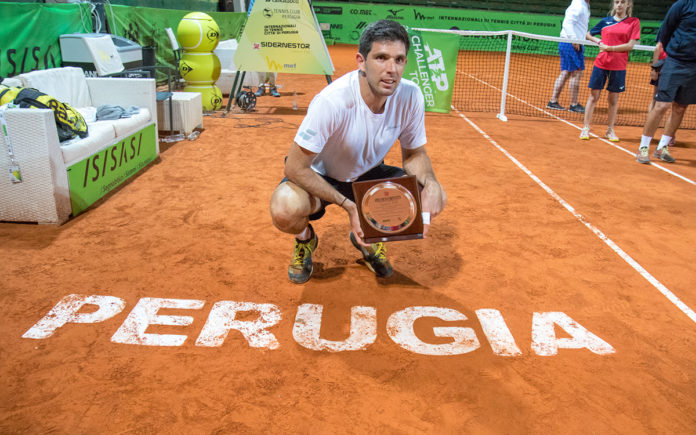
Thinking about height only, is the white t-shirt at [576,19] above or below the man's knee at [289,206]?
above

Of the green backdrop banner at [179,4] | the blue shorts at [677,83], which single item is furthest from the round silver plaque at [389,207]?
the green backdrop banner at [179,4]

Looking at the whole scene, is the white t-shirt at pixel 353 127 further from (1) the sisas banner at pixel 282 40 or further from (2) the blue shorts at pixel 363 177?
(1) the sisas banner at pixel 282 40

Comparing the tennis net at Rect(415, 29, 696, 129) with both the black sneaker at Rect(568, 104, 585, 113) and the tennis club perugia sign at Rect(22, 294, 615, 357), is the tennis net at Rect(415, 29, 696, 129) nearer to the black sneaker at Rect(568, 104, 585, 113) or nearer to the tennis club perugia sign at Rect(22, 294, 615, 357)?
the black sneaker at Rect(568, 104, 585, 113)

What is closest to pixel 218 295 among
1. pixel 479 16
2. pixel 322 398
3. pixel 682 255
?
pixel 322 398

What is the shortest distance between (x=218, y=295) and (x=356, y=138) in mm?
1363

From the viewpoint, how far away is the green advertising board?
453 centimetres

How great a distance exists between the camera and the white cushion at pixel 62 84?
17.1 feet

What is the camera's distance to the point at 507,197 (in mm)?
5469

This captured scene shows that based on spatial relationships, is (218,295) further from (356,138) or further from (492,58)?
(492,58)

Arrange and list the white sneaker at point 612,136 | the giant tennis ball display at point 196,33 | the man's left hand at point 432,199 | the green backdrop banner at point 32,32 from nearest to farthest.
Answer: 1. the man's left hand at point 432,199
2. the green backdrop banner at point 32,32
3. the white sneaker at point 612,136
4. the giant tennis ball display at point 196,33

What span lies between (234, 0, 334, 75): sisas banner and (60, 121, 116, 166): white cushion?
12.1 feet

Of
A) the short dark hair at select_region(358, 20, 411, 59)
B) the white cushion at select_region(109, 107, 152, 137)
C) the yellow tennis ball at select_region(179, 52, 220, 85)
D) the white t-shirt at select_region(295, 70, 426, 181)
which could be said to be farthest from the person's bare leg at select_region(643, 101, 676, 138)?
the yellow tennis ball at select_region(179, 52, 220, 85)

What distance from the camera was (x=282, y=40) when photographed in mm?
8492

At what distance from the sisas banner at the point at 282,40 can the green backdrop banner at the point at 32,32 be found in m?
2.47
